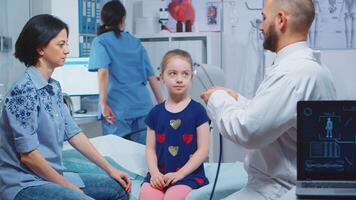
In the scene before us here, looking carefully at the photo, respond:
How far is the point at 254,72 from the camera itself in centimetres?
454

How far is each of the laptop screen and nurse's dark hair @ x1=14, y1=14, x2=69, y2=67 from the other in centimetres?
112

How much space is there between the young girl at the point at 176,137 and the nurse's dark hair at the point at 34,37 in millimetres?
633

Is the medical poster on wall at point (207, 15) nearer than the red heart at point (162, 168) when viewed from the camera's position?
No

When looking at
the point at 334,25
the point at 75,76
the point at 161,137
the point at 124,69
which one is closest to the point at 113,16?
the point at 124,69

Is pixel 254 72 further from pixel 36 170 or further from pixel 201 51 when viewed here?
pixel 36 170

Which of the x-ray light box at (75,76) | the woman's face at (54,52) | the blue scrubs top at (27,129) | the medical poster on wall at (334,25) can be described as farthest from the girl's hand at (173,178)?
the medical poster on wall at (334,25)

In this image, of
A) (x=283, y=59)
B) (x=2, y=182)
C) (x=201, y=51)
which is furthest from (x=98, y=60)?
(x=283, y=59)

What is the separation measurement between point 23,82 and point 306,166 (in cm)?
111

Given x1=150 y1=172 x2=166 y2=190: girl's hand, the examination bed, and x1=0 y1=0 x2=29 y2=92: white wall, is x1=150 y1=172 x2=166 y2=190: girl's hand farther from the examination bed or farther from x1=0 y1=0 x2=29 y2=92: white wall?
x1=0 y1=0 x2=29 y2=92: white wall

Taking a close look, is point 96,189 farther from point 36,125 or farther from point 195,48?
point 195,48

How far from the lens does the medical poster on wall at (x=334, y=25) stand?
14.2 ft

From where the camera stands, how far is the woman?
6.35 feet

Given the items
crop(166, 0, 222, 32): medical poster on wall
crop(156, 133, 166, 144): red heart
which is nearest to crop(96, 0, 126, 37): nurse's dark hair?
crop(166, 0, 222, 32): medical poster on wall

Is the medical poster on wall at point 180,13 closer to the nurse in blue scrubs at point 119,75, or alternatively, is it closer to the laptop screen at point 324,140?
the nurse in blue scrubs at point 119,75
